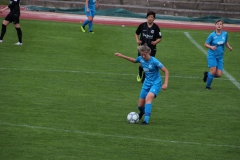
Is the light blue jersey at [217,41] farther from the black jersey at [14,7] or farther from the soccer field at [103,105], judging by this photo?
the black jersey at [14,7]

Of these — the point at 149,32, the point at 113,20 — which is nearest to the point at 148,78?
the point at 149,32

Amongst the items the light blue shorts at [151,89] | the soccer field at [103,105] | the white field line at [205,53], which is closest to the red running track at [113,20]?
the white field line at [205,53]

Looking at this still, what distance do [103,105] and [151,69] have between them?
2328mm

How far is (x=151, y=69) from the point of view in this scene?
1320 centimetres

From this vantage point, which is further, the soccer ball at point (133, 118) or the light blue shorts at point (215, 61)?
the light blue shorts at point (215, 61)

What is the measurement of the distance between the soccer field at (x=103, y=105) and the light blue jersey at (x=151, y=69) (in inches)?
36.0

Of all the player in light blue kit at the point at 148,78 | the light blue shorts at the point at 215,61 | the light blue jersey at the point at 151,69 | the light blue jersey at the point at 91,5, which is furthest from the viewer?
the light blue jersey at the point at 91,5

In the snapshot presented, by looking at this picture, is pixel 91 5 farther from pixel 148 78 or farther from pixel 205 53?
pixel 148 78

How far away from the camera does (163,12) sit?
120ft

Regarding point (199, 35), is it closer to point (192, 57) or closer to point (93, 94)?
point (192, 57)

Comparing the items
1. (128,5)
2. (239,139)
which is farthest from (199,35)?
(239,139)

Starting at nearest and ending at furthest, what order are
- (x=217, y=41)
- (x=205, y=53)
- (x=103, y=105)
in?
(x=103, y=105)
(x=217, y=41)
(x=205, y=53)

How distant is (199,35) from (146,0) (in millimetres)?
8809

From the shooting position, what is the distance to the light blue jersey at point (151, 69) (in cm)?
1309
